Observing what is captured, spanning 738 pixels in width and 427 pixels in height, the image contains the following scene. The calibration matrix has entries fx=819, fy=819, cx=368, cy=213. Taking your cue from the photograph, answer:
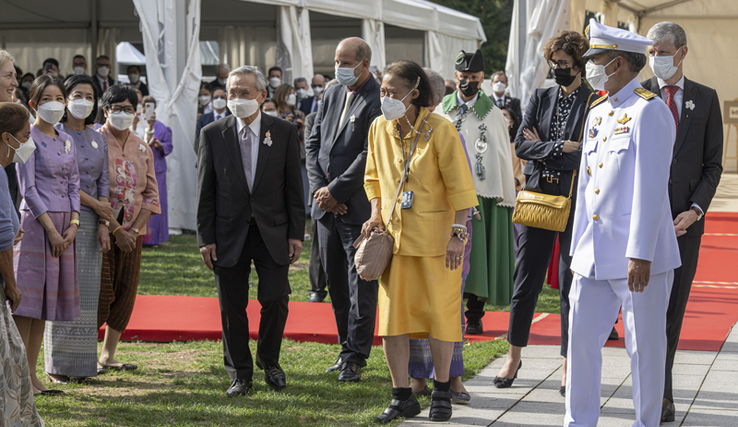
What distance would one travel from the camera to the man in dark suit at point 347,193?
544 centimetres

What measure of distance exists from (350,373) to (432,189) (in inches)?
62.5

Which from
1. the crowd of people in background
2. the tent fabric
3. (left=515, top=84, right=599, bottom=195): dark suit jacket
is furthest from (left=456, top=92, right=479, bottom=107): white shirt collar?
the tent fabric

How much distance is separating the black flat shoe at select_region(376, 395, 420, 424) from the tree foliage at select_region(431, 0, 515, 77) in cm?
3470

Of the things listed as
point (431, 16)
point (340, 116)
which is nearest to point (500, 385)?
point (340, 116)

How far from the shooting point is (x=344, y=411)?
15.5 feet

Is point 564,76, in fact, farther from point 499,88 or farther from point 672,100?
point 499,88

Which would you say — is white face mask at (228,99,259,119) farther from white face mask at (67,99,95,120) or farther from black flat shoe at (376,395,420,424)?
black flat shoe at (376,395,420,424)

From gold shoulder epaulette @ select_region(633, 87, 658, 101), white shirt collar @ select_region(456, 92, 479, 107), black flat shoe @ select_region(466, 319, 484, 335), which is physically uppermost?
white shirt collar @ select_region(456, 92, 479, 107)

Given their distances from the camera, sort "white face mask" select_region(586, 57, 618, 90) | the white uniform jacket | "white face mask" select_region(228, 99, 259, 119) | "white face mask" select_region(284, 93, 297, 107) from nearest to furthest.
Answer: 1. the white uniform jacket
2. "white face mask" select_region(586, 57, 618, 90)
3. "white face mask" select_region(228, 99, 259, 119)
4. "white face mask" select_region(284, 93, 297, 107)

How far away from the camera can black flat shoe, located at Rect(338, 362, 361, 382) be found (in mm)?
5379

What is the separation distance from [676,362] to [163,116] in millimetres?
9326

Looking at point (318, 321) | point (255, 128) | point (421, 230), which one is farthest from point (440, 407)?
point (318, 321)

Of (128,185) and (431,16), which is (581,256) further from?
(431,16)

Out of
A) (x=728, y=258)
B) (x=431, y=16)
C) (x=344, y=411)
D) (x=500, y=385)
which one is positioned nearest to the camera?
(x=344, y=411)
